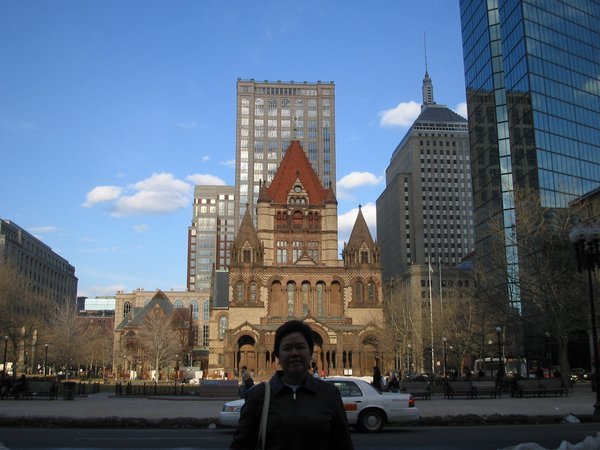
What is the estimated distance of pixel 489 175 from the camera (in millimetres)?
79062

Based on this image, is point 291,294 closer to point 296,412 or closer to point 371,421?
point 371,421

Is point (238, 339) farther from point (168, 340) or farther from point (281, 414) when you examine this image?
point (281, 414)

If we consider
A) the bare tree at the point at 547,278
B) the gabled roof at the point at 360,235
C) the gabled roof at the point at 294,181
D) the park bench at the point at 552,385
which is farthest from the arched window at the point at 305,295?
the park bench at the point at 552,385

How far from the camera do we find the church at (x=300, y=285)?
235 ft

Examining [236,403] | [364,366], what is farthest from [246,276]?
[236,403]

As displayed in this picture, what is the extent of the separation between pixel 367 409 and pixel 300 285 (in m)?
58.6

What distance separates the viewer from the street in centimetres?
1436

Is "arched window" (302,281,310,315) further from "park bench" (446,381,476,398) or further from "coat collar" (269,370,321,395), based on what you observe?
"coat collar" (269,370,321,395)

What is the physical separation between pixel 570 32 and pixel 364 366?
48.3 meters

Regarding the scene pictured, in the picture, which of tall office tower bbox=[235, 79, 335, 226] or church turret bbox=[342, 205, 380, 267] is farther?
tall office tower bbox=[235, 79, 335, 226]

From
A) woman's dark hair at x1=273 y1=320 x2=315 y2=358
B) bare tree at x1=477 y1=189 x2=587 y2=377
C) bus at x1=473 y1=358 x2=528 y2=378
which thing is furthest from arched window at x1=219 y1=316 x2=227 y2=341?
woman's dark hair at x1=273 y1=320 x2=315 y2=358

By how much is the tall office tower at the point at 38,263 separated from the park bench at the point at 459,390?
8015 cm

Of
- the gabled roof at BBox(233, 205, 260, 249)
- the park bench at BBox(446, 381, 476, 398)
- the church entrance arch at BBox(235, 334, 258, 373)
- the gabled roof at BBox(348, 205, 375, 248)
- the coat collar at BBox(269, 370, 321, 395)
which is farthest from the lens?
the gabled roof at BBox(348, 205, 375, 248)

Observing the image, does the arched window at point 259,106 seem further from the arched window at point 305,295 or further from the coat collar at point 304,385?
the coat collar at point 304,385
